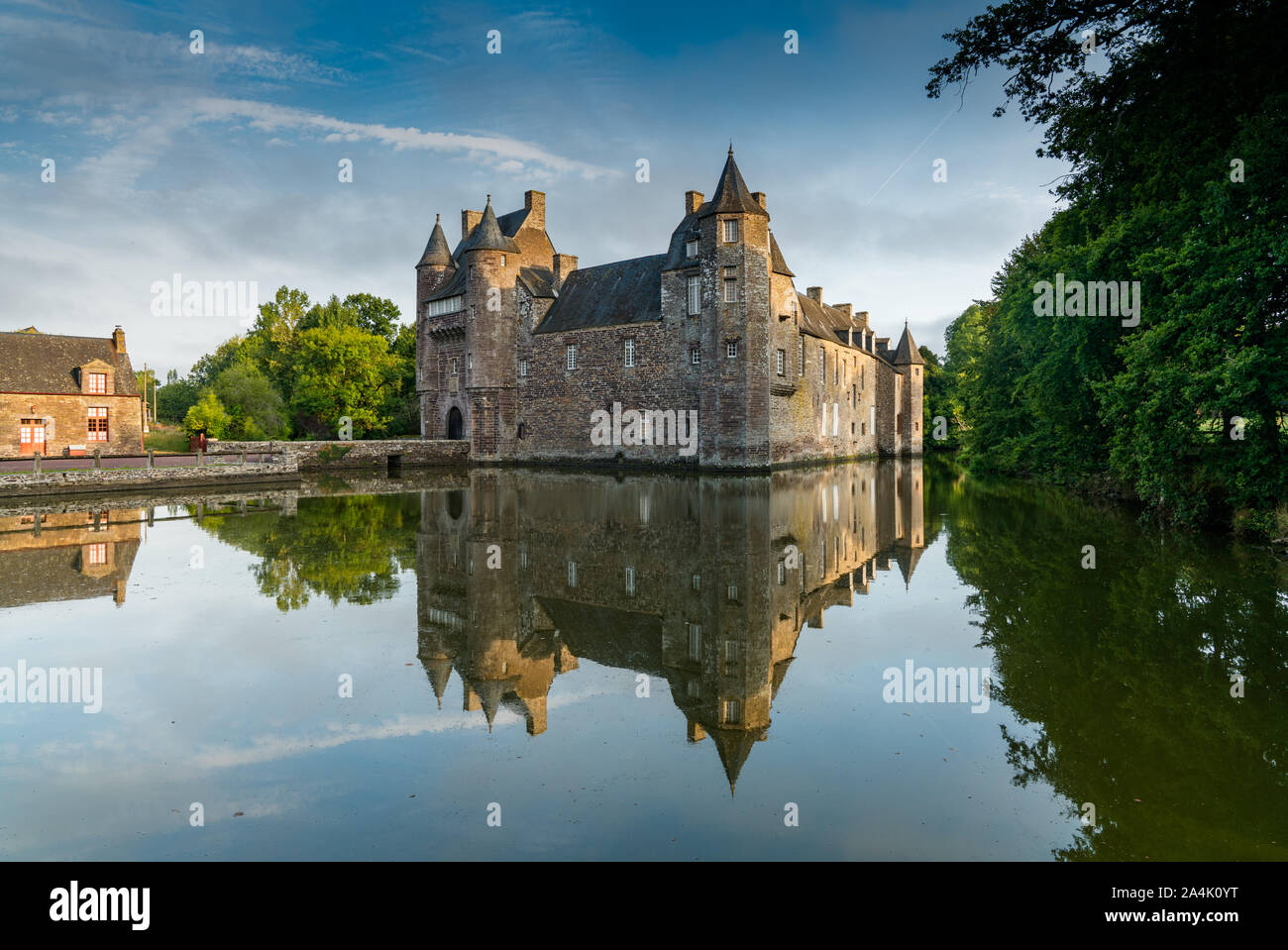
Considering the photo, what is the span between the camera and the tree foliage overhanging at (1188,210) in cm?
1119

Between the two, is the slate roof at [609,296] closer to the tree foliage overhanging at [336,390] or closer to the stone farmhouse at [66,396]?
the tree foliage overhanging at [336,390]

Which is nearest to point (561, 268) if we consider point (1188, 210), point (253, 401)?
point (253, 401)

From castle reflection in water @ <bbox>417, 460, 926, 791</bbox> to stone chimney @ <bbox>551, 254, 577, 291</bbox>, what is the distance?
24798 millimetres

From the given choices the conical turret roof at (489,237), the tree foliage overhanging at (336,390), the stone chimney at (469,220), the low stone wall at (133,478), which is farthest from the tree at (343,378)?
the low stone wall at (133,478)

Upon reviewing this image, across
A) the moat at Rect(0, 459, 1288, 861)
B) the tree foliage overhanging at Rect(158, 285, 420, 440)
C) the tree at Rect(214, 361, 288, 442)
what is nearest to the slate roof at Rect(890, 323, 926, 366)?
the tree foliage overhanging at Rect(158, 285, 420, 440)

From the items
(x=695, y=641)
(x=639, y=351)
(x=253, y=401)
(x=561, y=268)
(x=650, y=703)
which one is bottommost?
(x=650, y=703)

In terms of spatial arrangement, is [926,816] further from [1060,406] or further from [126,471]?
[126,471]

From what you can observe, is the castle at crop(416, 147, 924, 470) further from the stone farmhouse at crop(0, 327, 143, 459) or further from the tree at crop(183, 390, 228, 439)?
the stone farmhouse at crop(0, 327, 143, 459)

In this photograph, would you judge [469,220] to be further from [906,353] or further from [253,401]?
[906,353]

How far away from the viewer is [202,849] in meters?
4.05

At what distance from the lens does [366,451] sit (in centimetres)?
4038

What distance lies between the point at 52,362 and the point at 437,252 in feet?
68.3

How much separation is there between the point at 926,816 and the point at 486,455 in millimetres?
39048
